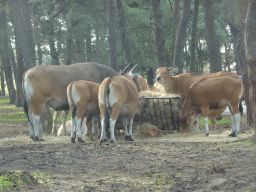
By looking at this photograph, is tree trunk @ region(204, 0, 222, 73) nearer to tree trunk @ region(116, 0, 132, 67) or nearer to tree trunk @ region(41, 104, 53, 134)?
tree trunk @ region(116, 0, 132, 67)

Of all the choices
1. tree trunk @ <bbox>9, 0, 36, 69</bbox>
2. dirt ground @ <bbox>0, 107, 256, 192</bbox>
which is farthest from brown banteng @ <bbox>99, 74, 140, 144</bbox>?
tree trunk @ <bbox>9, 0, 36, 69</bbox>

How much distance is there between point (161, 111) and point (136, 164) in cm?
426

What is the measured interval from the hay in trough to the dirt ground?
1.31 metres

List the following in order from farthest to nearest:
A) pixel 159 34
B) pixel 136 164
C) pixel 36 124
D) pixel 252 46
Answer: pixel 159 34
pixel 36 124
pixel 252 46
pixel 136 164

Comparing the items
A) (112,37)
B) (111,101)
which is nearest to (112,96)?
(111,101)

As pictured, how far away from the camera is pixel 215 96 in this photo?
30.5 feet

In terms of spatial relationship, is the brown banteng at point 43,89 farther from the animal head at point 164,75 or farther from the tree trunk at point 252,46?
the tree trunk at point 252,46

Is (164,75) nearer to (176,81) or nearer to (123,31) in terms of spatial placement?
(176,81)

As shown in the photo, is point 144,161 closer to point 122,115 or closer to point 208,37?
point 122,115

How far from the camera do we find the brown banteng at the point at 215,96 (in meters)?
9.15

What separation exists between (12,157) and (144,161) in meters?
2.47

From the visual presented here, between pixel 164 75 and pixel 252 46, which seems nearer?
pixel 252 46

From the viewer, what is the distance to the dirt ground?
5.03 meters

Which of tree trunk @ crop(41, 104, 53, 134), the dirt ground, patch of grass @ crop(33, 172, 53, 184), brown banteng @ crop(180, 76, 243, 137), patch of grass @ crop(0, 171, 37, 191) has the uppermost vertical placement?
brown banteng @ crop(180, 76, 243, 137)
